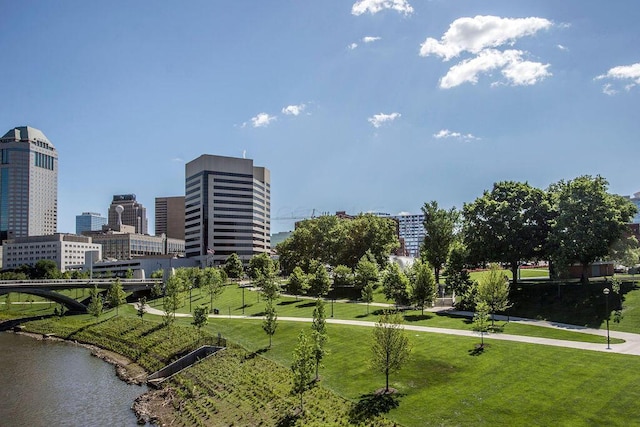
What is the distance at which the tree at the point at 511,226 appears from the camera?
7012 centimetres

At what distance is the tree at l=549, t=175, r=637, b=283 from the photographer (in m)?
60.9

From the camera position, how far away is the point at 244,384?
45.5m

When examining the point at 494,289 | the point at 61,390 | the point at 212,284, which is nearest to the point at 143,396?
the point at 61,390

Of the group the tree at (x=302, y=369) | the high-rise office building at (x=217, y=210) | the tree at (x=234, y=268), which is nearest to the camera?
the tree at (x=302, y=369)

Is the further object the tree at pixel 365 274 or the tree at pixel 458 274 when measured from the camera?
the tree at pixel 365 274

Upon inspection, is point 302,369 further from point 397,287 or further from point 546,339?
point 397,287

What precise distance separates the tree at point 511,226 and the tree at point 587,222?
556cm

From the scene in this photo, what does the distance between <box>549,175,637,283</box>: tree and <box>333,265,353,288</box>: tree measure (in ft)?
127

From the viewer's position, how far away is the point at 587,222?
62.1 meters

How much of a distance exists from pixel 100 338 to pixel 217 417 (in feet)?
152

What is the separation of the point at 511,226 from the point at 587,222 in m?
10.7

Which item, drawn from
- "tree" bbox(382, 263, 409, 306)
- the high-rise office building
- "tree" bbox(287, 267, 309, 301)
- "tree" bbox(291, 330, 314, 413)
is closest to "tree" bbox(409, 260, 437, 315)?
"tree" bbox(382, 263, 409, 306)

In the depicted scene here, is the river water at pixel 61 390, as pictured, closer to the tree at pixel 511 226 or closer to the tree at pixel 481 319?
the tree at pixel 481 319

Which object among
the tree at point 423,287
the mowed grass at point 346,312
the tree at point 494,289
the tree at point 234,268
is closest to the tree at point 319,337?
the mowed grass at point 346,312
